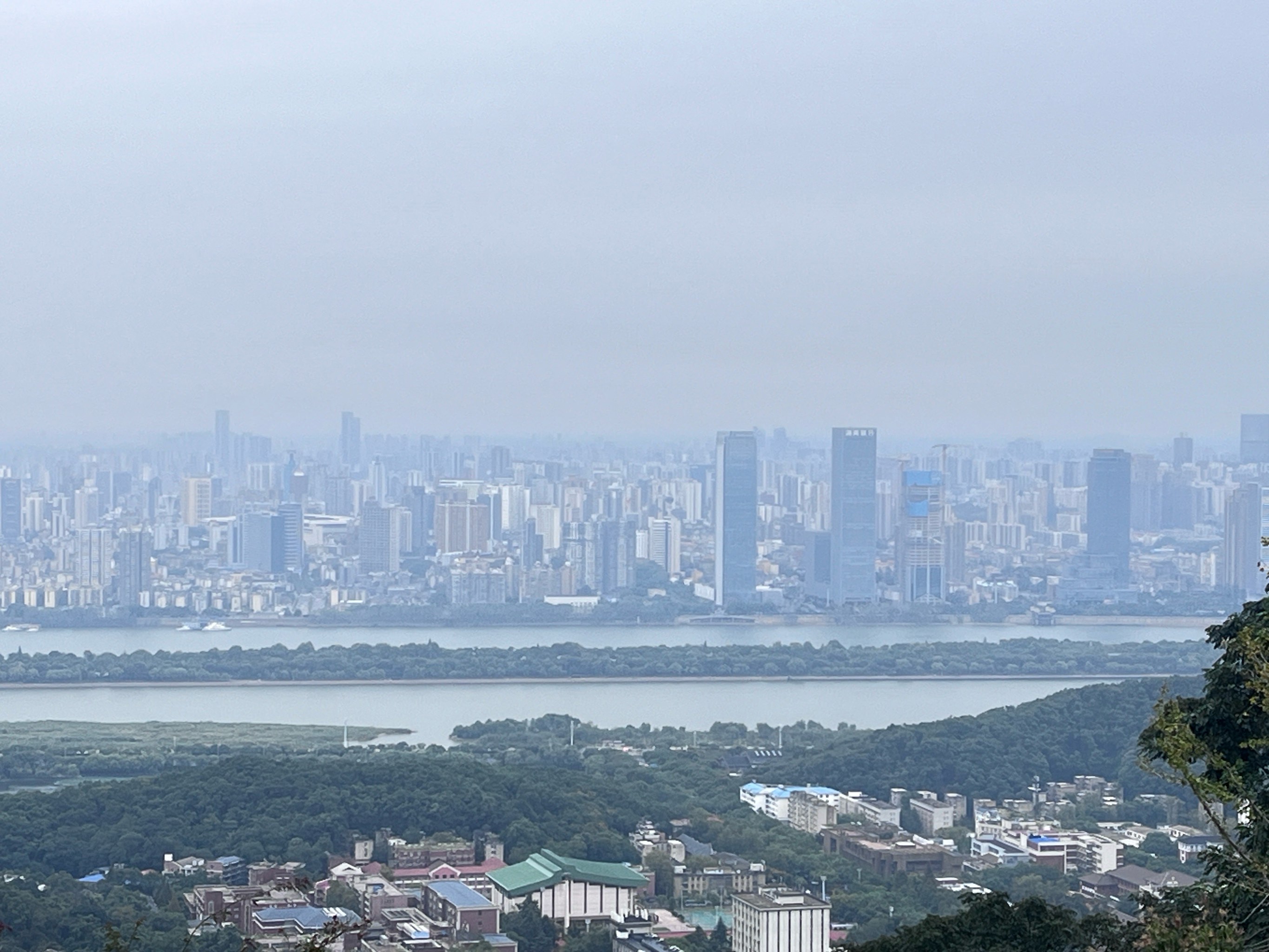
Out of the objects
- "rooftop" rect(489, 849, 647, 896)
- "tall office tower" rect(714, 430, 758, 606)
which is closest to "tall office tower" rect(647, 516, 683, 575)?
"tall office tower" rect(714, 430, 758, 606)

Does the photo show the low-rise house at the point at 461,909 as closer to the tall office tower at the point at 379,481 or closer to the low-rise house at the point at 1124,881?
the low-rise house at the point at 1124,881

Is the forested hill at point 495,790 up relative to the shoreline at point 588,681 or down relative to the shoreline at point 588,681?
up

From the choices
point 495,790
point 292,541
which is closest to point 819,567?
point 292,541

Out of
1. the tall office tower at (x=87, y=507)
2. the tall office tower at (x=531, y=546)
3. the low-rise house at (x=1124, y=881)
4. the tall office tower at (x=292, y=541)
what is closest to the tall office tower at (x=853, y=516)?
the tall office tower at (x=531, y=546)

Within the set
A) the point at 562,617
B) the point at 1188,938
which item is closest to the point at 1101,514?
the point at 562,617

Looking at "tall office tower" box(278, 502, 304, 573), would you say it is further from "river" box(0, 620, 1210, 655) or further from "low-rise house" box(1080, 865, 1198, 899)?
"low-rise house" box(1080, 865, 1198, 899)

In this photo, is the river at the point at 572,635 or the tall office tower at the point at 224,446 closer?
the river at the point at 572,635
